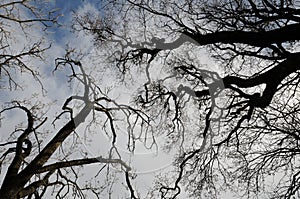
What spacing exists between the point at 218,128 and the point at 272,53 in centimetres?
189

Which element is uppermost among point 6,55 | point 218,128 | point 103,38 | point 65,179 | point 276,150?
point 103,38

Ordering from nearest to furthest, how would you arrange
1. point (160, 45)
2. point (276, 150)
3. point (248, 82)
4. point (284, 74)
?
point (284, 74) < point (248, 82) < point (160, 45) < point (276, 150)

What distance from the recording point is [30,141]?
7.61 meters

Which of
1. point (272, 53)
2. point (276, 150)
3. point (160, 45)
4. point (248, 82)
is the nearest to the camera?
point (248, 82)

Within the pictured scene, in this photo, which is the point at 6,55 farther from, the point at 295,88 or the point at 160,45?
the point at 295,88

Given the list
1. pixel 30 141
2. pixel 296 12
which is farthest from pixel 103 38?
pixel 296 12

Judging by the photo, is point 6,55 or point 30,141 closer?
point 6,55

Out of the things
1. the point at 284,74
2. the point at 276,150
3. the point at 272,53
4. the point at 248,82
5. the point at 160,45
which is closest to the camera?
the point at 284,74

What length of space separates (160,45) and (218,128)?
2.25 metres

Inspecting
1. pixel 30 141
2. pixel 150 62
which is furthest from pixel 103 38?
pixel 30 141

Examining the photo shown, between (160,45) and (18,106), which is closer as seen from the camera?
(160,45)

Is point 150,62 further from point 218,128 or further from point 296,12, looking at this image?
point 296,12

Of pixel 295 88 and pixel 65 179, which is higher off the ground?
pixel 295 88

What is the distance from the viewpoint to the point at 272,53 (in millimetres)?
6219
